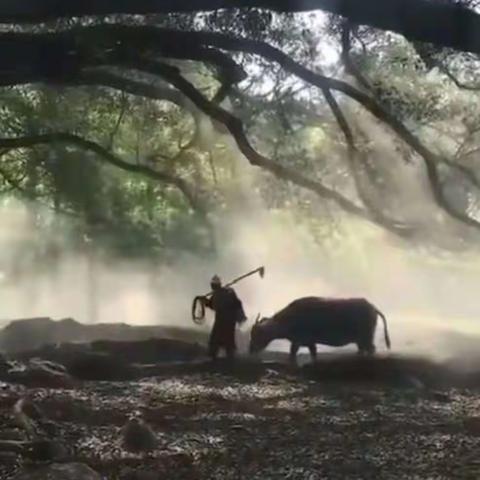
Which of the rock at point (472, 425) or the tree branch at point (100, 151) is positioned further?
the tree branch at point (100, 151)

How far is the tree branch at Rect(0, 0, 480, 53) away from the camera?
84.6 inches

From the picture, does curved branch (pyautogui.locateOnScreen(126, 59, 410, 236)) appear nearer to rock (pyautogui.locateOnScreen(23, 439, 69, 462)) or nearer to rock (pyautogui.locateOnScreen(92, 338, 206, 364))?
rock (pyautogui.locateOnScreen(92, 338, 206, 364))

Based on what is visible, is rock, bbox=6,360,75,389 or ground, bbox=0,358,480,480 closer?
ground, bbox=0,358,480,480

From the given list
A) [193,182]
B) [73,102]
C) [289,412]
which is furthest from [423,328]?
[73,102]

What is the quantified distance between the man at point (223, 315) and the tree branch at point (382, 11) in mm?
1560

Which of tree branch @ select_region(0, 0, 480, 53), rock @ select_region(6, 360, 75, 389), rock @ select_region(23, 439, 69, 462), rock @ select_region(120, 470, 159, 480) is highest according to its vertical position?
tree branch @ select_region(0, 0, 480, 53)

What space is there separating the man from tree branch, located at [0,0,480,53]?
5.12ft

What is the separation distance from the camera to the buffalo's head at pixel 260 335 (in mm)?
4062

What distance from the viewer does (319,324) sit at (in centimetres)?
473

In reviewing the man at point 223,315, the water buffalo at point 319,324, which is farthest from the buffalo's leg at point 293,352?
the man at point 223,315

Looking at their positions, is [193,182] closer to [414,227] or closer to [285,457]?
[414,227]

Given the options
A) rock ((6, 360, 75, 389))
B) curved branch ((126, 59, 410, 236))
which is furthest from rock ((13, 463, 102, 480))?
curved branch ((126, 59, 410, 236))

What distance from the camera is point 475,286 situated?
382 cm

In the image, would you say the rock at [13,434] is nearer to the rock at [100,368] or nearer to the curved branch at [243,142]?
the rock at [100,368]
